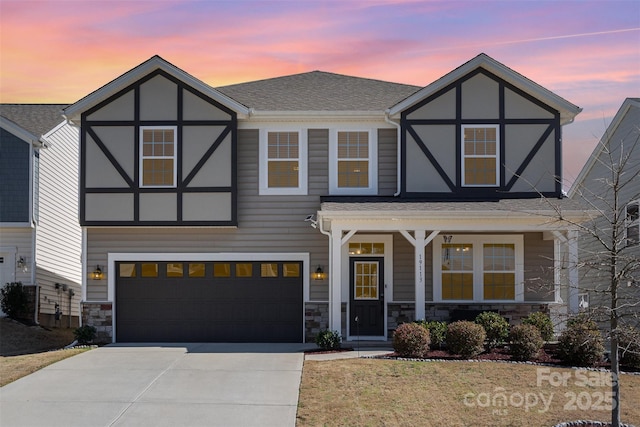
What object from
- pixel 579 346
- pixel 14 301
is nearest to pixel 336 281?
pixel 579 346

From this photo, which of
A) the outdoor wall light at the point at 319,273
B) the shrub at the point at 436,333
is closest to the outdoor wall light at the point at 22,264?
the outdoor wall light at the point at 319,273

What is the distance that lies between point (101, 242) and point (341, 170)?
6.41 metres

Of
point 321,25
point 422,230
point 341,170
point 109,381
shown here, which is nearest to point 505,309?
point 422,230

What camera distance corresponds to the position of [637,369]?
583 inches

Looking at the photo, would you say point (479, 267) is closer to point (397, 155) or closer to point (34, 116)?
point (397, 155)

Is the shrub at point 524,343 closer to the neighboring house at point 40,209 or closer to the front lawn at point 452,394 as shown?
the front lawn at point 452,394

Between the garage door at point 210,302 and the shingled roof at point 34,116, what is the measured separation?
7.49m

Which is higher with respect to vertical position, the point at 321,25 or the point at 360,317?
the point at 321,25

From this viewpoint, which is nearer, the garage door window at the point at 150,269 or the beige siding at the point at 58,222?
the garage door window at the point at 150,269

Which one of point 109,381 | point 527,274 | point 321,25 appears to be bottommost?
point 109,381

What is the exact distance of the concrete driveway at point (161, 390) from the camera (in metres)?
12.2

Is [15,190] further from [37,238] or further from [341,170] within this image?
[341,170]

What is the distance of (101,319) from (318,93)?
8.30 metres

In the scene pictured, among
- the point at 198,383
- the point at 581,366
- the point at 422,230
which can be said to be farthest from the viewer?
the point at 422,230
